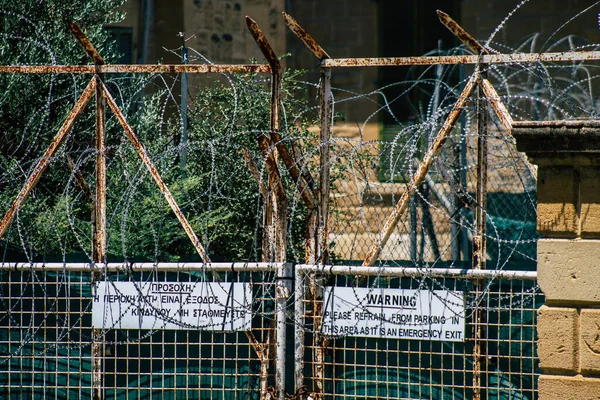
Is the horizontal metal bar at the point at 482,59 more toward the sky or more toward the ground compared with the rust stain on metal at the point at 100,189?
more toward the sky

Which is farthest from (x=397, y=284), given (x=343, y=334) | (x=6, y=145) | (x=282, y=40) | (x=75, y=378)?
(x=282, y=40)

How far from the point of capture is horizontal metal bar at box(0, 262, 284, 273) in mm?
6891

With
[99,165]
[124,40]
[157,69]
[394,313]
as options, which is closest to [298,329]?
[394,313]

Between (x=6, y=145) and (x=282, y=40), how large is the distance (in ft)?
13.4

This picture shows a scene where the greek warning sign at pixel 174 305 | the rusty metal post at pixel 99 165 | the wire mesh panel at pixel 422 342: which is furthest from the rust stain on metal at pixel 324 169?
the rusty metal post at pixel 99 165

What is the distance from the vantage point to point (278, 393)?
22.7ft

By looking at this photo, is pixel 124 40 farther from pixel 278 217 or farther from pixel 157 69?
pixel 278 217

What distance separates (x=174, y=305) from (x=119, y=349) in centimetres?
78

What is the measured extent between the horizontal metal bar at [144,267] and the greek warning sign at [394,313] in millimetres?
529

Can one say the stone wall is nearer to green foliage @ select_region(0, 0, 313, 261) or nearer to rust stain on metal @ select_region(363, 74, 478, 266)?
rust stain on metal @ select_region(363, 74, 478, 266)

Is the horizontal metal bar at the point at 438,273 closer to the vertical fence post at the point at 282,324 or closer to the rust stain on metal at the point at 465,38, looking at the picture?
the vertical fence post at the point at 282,324

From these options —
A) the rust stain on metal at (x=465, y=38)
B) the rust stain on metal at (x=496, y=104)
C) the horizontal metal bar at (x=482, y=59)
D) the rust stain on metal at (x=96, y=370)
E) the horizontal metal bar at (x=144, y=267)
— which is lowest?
the rust stain on metal at (x=96, y=370)

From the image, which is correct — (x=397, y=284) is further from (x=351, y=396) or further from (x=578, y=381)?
(x=578, y=381)

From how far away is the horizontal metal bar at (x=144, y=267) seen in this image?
689 cm
